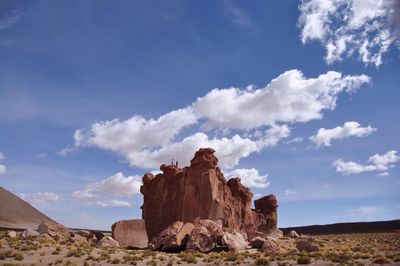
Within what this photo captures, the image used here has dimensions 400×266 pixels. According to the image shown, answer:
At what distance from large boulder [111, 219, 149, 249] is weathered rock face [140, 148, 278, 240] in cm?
657

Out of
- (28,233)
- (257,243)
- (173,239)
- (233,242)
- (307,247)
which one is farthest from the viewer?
(28,233)

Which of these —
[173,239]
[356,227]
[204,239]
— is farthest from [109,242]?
[356,227]

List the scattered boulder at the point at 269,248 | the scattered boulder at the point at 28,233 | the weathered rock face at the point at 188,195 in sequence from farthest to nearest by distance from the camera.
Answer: the weathered rock face at the point at 188,195, the scattered boulder at the point at 28,233, the scattered boulder at the point at 269,248

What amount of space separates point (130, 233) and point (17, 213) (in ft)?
439

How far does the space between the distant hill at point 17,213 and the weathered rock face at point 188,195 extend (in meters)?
98.6

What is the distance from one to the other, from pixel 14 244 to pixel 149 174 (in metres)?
25.3

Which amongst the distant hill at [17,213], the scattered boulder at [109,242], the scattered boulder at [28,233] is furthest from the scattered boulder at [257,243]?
the distant hill at [17,213]

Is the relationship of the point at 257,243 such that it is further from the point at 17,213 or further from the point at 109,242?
the point at 17,213

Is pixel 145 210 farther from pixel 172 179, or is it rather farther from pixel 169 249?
pixel 169 249

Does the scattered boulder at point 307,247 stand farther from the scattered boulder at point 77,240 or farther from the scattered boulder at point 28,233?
the scattered boulder at point 28,233

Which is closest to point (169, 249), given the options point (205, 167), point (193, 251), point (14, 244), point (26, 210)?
point (193, 251)

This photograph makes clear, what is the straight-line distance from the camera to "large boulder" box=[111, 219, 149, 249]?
37969mm

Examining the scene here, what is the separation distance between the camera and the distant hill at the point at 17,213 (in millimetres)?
137225

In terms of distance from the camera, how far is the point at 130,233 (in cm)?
3888
